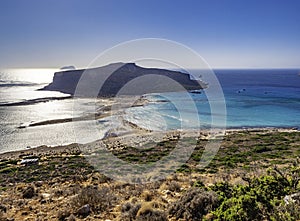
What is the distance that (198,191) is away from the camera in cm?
684

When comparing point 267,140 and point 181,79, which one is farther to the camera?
point 181,79

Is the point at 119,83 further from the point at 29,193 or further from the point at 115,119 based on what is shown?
the point at 29,193

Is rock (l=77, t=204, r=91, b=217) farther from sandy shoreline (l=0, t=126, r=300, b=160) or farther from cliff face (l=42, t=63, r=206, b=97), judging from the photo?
cliff face (l=42, t=63, r=206, b=97)

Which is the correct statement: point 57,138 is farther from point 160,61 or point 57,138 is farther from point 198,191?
point 198,191

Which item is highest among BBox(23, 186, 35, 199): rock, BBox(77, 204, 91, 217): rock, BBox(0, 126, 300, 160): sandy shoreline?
BBox(77, 204, 91, 217): rock

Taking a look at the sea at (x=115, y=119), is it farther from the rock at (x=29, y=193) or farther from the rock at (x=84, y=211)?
the rock at (x=84, y=211)

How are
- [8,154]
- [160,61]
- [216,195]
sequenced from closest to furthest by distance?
[216,195], [160,61], [8,154]

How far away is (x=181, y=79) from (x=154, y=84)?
27.8 metres

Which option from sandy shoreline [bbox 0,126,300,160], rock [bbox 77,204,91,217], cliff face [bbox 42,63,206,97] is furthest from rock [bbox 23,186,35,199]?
cliff face [bbox 42,63,206,97]

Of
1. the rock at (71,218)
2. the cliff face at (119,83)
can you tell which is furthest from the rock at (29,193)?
the cliff face at (119,83)

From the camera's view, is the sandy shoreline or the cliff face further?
the cliff face

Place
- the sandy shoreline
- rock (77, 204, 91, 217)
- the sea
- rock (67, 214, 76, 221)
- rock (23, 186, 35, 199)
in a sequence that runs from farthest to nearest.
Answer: the sea
the sandy shoreline
rock (23, 186, 35, 199)
rock (77, 204, 91, 217)
rock (67, 214, 76, 221)

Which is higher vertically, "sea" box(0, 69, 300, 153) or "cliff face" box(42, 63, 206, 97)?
"cliff face" box(42, 63, 206, 97)

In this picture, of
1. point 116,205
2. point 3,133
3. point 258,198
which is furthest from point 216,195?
point 3,133
